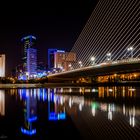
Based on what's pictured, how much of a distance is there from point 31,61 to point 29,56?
11.0 ft

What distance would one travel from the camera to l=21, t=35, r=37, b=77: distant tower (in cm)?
14316

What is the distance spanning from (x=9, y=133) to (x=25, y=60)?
5601 inches

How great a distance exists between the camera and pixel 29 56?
148875 mm

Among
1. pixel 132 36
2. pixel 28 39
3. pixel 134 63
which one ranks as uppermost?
Result: pixel 28 39

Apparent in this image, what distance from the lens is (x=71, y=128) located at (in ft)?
31.8

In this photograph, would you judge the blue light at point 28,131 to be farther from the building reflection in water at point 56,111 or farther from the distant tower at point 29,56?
the distant tower at point 29,56

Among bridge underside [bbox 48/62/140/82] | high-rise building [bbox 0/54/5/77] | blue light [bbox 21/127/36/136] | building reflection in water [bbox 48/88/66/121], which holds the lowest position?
building reflection in water [bbox 48/88/66/121]

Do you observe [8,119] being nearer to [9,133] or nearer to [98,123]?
[9,133]

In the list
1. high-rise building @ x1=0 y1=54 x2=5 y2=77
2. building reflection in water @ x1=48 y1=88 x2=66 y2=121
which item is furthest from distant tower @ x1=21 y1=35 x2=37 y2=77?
building reflection in water @ x1=48 y1=88 x2=66 y2=121

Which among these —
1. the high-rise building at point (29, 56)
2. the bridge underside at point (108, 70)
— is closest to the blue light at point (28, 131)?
the bridge underside at point (108, 70)

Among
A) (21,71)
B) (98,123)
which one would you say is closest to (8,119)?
(98,123)

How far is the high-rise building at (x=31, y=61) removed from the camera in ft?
470

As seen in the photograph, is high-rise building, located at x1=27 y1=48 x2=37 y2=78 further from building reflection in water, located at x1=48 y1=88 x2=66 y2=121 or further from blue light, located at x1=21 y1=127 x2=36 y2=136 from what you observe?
blue light, located at x1=21 y1=127 x2=36 y2=136

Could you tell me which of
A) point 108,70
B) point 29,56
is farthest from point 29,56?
point 108,70
